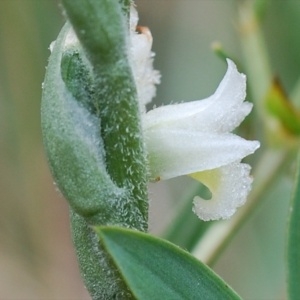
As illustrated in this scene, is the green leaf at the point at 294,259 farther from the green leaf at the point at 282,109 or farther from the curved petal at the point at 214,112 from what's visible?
the green leaf at the point at 282,109

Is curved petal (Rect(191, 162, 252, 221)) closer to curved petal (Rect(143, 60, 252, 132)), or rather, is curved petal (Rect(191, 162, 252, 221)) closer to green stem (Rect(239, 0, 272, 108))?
curved petal (Rect(143, 60, 252, 132))

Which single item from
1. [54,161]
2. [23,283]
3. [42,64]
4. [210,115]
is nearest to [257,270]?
[23,283]

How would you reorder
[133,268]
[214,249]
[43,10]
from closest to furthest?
[133,268] → [214,249] → [43,10]

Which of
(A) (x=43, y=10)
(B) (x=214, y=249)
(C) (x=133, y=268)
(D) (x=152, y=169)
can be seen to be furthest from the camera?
(A) (x=43, y=10)

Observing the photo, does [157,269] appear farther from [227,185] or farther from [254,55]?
[254,55]

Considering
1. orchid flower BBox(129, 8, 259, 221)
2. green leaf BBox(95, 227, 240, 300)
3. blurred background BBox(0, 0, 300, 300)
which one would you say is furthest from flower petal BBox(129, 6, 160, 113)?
blurred background BBox(0, 0, 300, 300)

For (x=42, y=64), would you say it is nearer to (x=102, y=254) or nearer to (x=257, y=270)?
(x=257, y=270)
